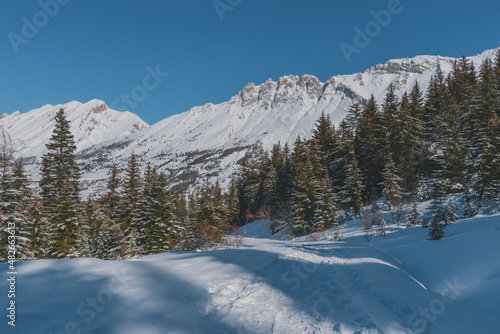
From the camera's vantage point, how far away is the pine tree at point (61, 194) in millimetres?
18109

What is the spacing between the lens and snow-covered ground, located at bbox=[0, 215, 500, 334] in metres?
3.83

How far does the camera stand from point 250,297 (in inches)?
206

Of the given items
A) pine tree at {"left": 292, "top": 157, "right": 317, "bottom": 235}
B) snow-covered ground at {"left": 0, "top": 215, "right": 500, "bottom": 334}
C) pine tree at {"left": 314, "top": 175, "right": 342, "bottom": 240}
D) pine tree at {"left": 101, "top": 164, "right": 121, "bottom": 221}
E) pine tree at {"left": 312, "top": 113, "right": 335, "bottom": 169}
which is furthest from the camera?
pine tree at {"left": 312, "top": 113, "right": 335, "bottom": 169}

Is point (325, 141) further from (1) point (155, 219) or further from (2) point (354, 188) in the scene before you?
(1) point (155, 219)

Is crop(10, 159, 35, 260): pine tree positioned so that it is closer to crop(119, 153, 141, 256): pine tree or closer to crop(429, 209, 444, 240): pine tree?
crop(119, 153, 141, 256): pine tree

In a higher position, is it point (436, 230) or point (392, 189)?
point (392, 189)

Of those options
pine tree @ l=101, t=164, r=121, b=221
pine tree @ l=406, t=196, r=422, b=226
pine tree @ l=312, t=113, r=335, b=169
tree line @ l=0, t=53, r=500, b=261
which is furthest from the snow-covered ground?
pine tree @ l=312, t=113, r=335, b=169

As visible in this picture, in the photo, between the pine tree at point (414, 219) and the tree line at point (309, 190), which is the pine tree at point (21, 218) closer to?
the tree line at point (309, 190)

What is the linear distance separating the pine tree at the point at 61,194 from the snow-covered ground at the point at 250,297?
15.5 meters

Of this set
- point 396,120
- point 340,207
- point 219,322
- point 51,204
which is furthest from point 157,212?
point 396,120

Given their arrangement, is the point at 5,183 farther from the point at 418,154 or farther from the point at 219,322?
the point at 418,154

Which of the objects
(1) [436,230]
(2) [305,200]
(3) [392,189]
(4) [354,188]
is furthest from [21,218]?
(3) [392,189]

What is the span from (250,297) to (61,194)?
20002mm

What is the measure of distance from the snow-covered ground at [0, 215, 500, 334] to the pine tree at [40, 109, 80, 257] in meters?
15.5
